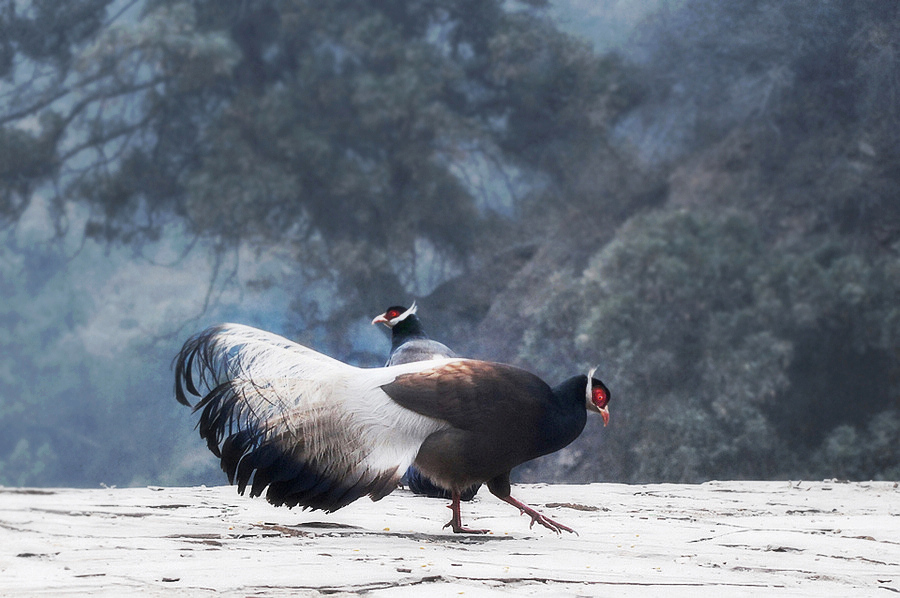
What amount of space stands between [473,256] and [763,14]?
2.41 metres

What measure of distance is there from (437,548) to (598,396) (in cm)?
64

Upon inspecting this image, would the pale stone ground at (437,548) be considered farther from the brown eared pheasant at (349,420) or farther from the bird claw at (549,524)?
the brown eared pheasant at (349,420)

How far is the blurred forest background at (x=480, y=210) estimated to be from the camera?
6.31 meters

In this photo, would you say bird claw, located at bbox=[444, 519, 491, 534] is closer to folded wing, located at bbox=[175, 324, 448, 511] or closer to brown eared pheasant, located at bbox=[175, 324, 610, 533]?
brown eared pheasant, located at bbox=[175, 324, 610, 533]

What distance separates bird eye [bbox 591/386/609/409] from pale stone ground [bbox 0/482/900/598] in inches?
14.5

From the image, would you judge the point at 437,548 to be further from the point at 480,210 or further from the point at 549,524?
the point at 480,210

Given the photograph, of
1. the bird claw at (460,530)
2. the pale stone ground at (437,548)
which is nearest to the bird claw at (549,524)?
the pale stone ground at (437,548)

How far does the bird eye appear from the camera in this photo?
2.73m

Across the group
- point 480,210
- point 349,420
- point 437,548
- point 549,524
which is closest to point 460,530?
point 549,524

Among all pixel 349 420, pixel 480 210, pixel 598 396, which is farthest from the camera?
pixel 480 210

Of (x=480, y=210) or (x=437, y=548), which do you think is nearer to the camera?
(x=437, y=548)

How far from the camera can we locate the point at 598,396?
274cm

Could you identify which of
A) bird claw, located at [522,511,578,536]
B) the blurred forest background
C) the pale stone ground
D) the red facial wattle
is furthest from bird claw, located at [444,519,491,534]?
the blurred forest background

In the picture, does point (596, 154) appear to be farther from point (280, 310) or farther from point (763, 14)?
point (280, 310)
